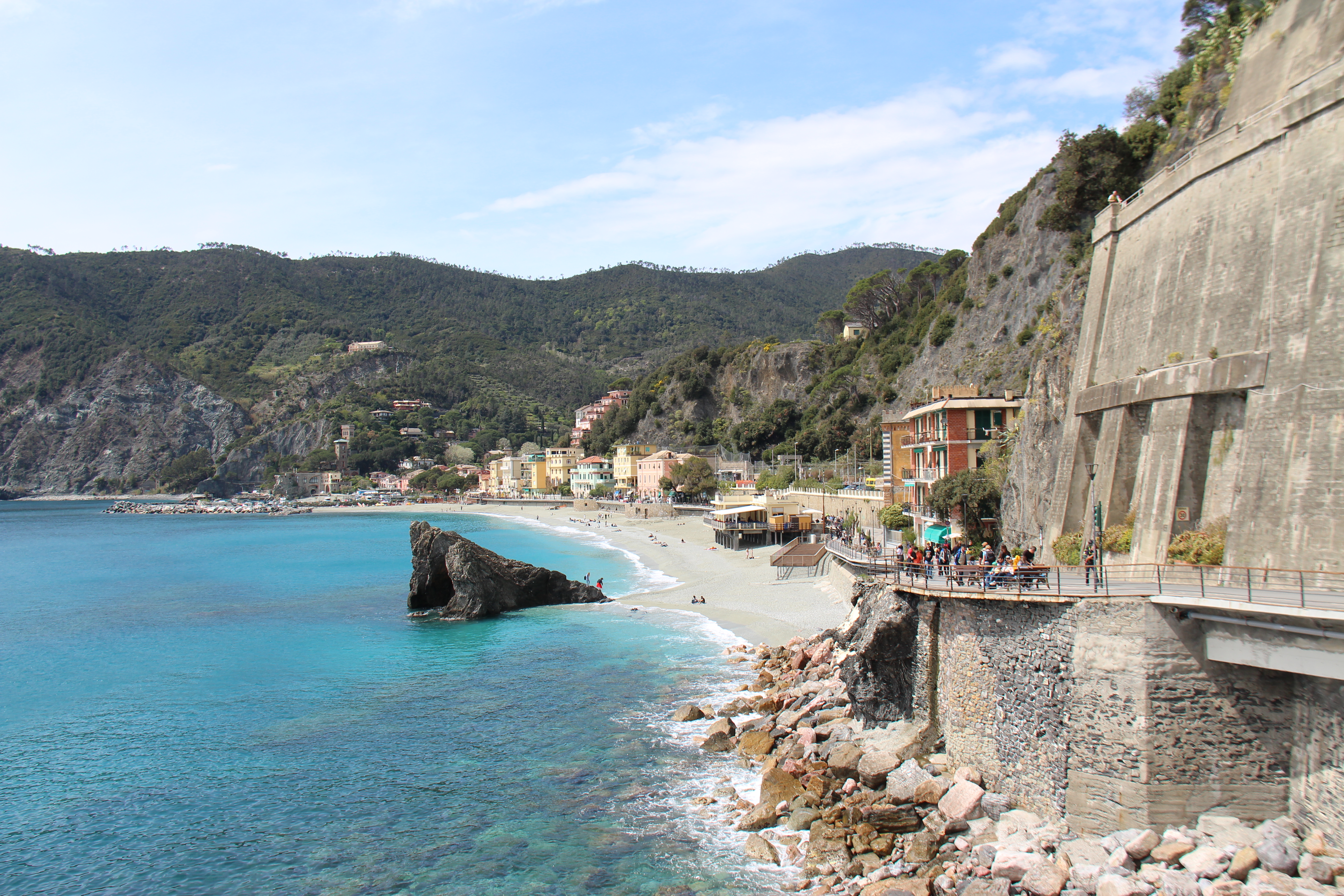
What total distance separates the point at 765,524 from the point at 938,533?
2336 centimetres

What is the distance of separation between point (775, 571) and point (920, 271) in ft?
147

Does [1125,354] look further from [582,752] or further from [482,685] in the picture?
[482,685]

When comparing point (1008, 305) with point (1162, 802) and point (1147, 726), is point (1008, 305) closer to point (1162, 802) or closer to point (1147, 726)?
point (1147, 726)

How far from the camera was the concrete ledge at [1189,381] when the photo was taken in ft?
41.0

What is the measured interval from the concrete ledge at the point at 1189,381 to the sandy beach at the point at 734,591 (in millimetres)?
11584

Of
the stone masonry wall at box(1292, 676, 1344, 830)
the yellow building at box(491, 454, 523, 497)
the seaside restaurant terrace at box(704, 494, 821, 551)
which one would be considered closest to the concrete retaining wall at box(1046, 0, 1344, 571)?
the stone masonry wall at box(1292, 676, 1344, 830)

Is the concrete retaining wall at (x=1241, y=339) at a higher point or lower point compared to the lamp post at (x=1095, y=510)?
higher

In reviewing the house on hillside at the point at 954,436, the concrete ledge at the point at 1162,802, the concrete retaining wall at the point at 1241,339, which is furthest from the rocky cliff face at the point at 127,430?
the concrete ledge at the point at 1162,802

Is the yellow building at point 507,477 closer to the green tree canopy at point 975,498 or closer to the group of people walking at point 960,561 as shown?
the green tree canopy at point 975,498

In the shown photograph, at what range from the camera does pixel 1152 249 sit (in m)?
17.6

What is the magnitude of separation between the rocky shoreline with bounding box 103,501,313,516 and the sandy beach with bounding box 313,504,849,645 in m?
80.1

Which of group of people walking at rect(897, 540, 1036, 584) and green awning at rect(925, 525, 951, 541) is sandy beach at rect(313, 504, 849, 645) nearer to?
green awning at rect(925, 525, 951, 541)

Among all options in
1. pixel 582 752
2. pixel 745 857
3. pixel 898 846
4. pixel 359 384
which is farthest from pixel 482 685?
pixel 359 384

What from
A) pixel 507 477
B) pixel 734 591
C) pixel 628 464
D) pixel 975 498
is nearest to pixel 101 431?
pixel 507 477
